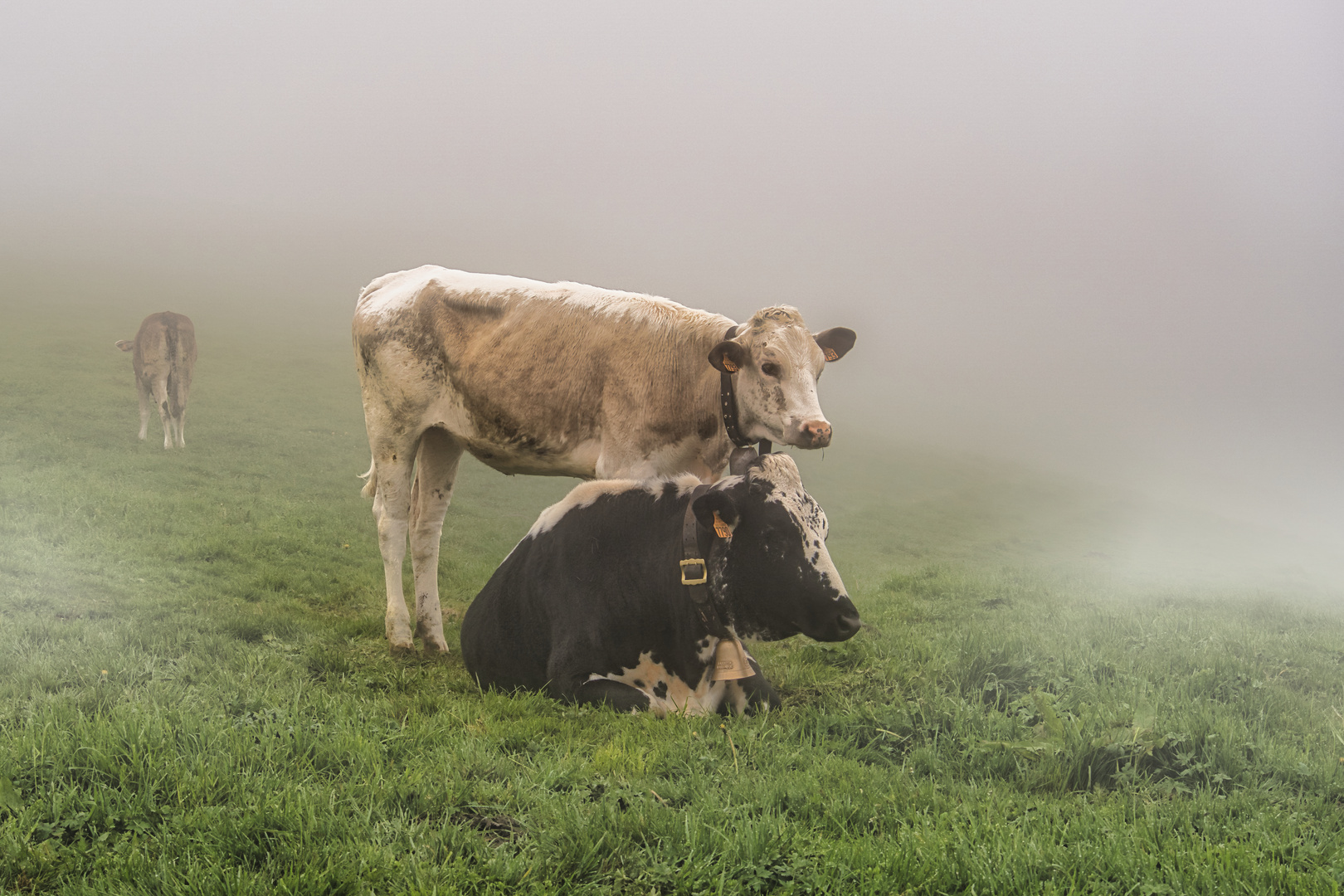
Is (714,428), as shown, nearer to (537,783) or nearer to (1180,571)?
(537,783)

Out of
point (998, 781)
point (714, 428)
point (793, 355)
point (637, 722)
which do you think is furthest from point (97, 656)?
point (998, 781)

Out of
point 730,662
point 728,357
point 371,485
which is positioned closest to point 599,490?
point 728,357

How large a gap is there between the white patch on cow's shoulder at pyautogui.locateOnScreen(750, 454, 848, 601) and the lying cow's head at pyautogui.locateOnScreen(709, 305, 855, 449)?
31 centimetres

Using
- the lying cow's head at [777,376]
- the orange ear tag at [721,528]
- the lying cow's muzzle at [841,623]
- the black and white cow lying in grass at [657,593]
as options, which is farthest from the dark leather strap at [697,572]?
the lying cow's head at [777,376]

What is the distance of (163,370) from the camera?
63.9 feet

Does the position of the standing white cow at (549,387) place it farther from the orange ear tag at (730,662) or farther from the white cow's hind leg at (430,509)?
the orange ear tag at (730,662)

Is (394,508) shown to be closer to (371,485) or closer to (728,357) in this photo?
(371,485)

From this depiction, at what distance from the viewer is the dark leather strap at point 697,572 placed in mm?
5031

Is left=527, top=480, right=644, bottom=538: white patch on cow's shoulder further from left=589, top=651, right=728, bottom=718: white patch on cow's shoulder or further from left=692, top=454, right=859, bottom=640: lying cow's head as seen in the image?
left=589, top=651, right=728, bottom=718: white patch on cow's shoulder

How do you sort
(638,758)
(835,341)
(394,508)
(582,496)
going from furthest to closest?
1. (394,508)
2. (835,341)
3. (582,496)
4. (638,758)

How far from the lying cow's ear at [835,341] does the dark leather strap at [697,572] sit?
165cm

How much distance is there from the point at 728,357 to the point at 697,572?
1.41 metres

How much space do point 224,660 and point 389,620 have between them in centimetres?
151

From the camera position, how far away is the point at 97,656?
562 cm
